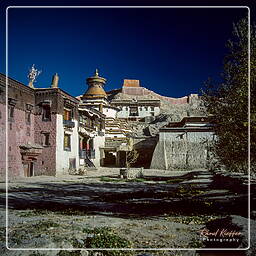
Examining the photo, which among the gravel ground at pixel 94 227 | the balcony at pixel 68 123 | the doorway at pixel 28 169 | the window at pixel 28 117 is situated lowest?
the doorway at pixel 28 169

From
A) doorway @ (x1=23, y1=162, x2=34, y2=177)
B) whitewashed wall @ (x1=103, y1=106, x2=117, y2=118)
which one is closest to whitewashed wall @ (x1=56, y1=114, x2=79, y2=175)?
doorway @ (x1=23, y1=162, x2=34, y2=177)

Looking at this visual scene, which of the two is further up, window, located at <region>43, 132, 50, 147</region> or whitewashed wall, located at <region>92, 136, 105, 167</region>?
window, located at <region>43, 132, 50, 147</region>

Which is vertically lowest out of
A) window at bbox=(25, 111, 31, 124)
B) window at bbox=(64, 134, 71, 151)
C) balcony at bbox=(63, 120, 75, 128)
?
window at bbox=(64, 134, 71, 151)

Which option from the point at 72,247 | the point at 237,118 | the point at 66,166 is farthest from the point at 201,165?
the point at 72,247

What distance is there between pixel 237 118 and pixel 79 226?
6.34 meters

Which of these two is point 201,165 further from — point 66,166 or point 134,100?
point 134,100

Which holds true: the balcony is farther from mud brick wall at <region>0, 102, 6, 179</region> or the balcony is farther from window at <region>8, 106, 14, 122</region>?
mud brick wall at <region>0, 102, 6, 179</region>

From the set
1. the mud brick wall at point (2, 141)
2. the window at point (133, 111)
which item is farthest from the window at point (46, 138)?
the window at point (133, 111)

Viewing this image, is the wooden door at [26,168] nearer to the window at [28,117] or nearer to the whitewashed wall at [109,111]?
the window at [28,117]

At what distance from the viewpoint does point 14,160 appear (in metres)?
26.5

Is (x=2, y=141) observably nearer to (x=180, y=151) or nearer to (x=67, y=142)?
(x=67, y=142)

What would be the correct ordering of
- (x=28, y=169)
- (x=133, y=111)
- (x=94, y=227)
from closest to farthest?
(x=94, y=227) → (x=28, y=169) → (x=133, y=111)

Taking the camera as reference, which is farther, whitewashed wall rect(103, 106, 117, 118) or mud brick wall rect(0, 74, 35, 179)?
whitewashed wall rect(103, 106, 117, 118)

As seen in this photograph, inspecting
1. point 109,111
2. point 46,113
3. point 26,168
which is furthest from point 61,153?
point 109,111
